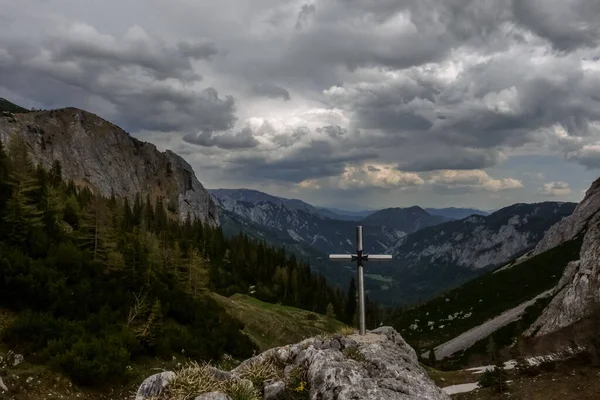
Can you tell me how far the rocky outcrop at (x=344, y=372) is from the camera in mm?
10461

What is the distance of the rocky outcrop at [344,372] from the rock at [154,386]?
0.32 metres

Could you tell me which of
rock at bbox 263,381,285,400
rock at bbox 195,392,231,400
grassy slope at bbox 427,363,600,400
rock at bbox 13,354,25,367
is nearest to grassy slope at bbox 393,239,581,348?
grassy slope at bbox 427,363,600,400

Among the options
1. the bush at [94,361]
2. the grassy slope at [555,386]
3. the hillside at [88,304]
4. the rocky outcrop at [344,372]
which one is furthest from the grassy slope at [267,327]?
the rocky outcrop at [344,372]

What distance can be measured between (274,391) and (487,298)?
154 metres

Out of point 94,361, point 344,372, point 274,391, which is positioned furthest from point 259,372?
point 94,361

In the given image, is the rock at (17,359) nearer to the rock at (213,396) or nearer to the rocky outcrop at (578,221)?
the rock at (213,396)

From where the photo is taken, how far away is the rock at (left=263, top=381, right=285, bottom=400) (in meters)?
11.2

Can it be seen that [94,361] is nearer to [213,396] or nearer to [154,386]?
[154,386]

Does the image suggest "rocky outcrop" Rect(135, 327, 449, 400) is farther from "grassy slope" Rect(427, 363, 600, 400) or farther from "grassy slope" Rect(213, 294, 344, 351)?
"grassy slope" Rect(213, 294, 344, 351)

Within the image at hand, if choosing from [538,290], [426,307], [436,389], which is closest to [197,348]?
[436,389]

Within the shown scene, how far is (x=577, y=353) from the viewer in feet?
114

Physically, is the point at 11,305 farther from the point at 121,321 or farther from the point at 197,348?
the point at 197,348

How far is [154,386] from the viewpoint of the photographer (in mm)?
11289

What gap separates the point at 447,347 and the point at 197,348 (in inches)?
3543
